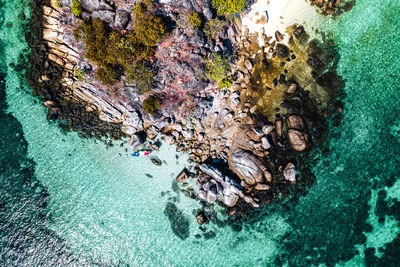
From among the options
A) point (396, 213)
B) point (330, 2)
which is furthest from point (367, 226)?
point (330, 2)

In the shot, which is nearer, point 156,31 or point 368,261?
point 156,31

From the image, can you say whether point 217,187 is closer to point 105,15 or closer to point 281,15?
point 281,15

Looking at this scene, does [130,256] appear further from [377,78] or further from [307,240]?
[377,78]

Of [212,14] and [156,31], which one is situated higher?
[212,14]

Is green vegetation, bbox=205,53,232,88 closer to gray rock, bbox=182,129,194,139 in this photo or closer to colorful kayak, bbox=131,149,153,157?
gray rock, bbox=182,129,194,139

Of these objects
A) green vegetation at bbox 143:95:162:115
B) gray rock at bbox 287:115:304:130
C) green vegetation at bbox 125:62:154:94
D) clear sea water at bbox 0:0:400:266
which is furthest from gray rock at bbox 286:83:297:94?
green vegetation at bbox 125:62:154:94

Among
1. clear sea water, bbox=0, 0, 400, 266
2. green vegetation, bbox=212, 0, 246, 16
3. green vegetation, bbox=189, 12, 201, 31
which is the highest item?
green vegetation, bbox=212, 0, 246, 16

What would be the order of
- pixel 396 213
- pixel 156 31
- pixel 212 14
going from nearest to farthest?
pixel 156 31
pixel 212 14
pixel 396 213
